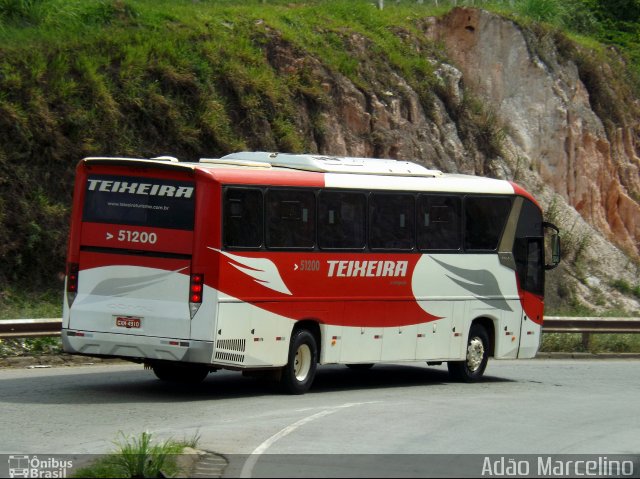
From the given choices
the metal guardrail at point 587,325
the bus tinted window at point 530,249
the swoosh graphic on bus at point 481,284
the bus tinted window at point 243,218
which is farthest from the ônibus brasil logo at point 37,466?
the metal guardrail at point 587,325

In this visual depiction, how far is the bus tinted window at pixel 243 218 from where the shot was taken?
16.2 metres

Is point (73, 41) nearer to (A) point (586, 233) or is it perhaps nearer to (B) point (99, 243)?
(B) point (99, 243)

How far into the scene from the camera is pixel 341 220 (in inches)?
704

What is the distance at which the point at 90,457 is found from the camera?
11180mm

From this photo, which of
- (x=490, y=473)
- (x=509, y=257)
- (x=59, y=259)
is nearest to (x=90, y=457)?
(x=490, y=473)

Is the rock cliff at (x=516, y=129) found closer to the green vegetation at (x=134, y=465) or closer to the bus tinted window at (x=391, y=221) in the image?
the bus tinted window at (x=391, y=221)

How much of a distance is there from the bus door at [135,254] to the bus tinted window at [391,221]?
11.3 feet

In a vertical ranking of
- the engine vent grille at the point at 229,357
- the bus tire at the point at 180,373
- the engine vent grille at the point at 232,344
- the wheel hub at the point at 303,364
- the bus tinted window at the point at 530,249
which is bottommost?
the bus tire at the point at 180,373

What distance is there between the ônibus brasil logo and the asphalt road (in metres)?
0.49

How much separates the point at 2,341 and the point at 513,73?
25.4 metres

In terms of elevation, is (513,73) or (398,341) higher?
(513,73)

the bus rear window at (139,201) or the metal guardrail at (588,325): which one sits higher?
the bus rear window at (139,201)

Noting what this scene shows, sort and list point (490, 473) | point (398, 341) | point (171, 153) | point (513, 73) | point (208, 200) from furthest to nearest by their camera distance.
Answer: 1. point (513, 73)
2. point (171, 153)
3. point (398, 341)
4. point (208, 200)
5. point (490, 473)

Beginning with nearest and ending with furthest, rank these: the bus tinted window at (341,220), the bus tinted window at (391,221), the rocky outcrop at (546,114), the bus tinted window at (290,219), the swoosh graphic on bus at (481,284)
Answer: the bus tinted window at (290,219) → the bus tinted window at (341,220) → the bus tinted window at (391,221) → the swoosh graphic on bus at (481,284) → the rocky outcrop at (546,114)
